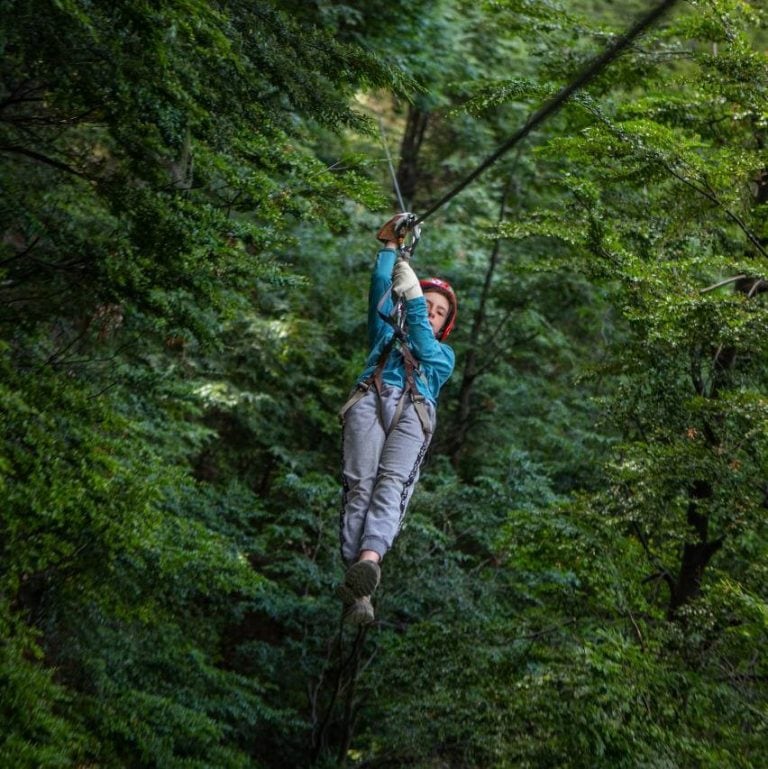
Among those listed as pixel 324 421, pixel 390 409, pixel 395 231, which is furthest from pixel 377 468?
pixel 324 421

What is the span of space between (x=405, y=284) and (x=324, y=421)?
611 cm

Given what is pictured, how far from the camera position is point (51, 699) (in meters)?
5.64

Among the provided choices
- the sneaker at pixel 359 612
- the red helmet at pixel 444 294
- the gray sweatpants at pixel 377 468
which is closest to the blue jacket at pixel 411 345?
the gray sweatpants at pixel 377 468

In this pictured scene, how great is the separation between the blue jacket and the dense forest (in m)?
0.90

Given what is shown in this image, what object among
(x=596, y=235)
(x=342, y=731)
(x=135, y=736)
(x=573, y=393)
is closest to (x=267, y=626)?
(x=342, y=731)

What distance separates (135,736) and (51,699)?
78cm

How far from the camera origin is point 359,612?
3.84m

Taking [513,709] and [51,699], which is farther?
[51,699]

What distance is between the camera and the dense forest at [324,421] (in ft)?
14.2

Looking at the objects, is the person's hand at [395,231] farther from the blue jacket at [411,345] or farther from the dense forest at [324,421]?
the dense forest at [324,421]

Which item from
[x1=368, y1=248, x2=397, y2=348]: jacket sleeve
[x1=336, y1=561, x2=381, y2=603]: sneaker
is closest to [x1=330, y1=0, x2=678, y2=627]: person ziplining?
[x1=368, y1=248, x2=397, y2=348]: jacket sleeve

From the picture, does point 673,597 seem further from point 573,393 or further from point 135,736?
point 573,393

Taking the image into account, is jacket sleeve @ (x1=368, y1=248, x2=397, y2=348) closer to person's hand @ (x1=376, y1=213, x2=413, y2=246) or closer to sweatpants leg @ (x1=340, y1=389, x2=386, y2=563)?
person's hand @ (x1=376, y1=213, x2=413, y2=246)

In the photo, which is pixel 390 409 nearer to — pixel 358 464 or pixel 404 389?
pixel 404 389
